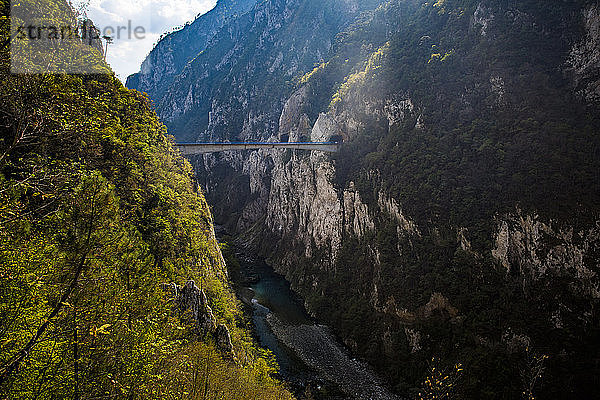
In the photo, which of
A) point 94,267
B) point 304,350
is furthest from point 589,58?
point 94,267

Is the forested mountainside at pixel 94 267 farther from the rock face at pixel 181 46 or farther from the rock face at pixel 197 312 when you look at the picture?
the rock face at pixel 181 46

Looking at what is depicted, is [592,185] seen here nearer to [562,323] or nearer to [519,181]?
[519,181]

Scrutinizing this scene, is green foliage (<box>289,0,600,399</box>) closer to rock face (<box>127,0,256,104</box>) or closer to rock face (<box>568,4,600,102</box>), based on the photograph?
rock face (<box>568,4,600,102</box>)

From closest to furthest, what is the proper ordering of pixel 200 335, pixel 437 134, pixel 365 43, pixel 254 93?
pixel 200 335 → pixel 437 134 → pixel 365 43 → pixel 254 93

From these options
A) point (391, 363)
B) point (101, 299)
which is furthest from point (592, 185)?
point (101, 299)

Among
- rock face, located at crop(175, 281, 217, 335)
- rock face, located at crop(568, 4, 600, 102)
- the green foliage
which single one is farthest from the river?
rock face, located at crop(568, 4, 600, 102)
